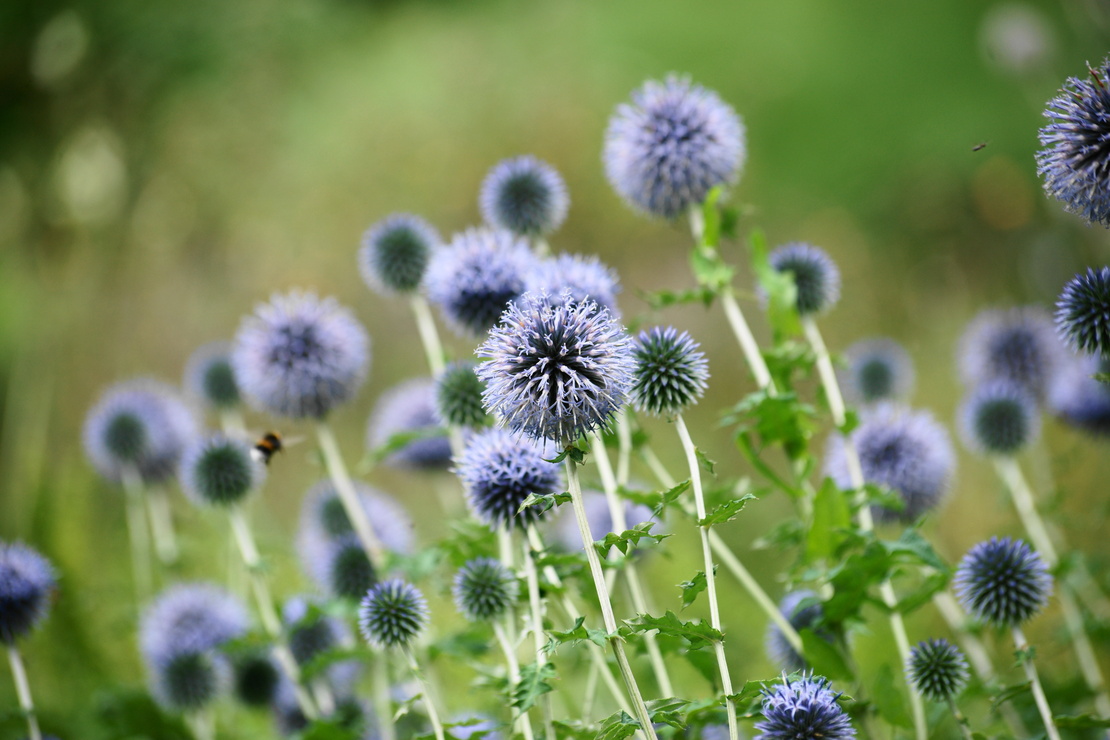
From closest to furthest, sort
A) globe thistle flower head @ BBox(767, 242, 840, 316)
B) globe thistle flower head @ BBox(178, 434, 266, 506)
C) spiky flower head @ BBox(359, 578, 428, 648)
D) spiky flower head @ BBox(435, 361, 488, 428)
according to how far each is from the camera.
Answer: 1. spiky flower head @ BBox(359, 578, 428, 648)
2. spiky flower head @ BBox(435, 361, 488, 428)
3. globe thistle flower head @ BBox(767, 242, 840, 316)
4. globe thistle flower head @ BBox(178, 434, 266, 506)

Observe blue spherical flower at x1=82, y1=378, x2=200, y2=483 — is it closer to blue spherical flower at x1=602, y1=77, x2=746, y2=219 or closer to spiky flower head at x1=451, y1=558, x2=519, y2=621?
spiky flower head at x1=451, y1=558, x2=519, y2=621

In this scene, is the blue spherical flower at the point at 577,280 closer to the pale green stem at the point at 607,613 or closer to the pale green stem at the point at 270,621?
the pale green stem at the point at 607,613

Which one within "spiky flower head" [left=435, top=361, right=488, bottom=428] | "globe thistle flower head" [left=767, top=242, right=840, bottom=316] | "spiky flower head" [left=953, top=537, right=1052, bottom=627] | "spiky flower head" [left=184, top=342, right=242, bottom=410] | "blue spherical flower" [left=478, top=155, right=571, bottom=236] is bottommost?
"spiky flower head" [left=953, top=537, right=1052, bottom=627]

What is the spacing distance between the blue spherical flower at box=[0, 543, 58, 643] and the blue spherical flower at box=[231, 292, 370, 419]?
2.86 ft

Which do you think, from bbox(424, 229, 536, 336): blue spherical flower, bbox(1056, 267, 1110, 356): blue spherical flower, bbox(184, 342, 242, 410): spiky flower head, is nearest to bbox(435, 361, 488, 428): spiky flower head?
bbox(424, 229, 536, 336): blue spherical flower

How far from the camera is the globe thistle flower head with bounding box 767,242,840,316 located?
2.89 meters

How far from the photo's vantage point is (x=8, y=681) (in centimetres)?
407

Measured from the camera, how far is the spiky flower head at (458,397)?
2.51m

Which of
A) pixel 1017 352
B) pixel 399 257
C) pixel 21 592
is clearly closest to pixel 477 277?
pixel 399 257

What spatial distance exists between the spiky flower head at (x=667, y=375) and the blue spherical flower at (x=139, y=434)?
2711mm

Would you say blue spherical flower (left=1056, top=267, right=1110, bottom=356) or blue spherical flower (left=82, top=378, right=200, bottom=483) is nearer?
blue spherical flower (left=1056, top=267, right=1110, bottom=356)

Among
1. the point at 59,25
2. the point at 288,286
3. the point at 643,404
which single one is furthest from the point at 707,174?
the point at 288,286

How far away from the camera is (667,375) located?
79.7 inches

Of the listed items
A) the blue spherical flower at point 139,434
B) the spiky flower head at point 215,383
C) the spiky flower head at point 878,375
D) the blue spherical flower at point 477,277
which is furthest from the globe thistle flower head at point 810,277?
the blue spherical flower at point 139,434
